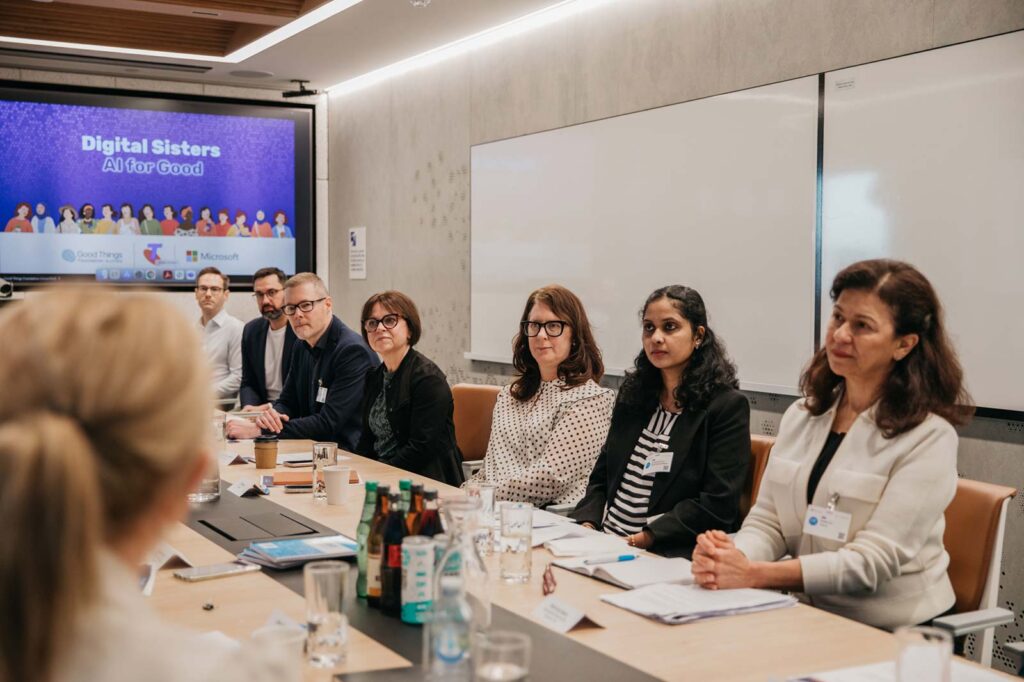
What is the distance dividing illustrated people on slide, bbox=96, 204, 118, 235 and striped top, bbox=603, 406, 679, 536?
18.2 ft

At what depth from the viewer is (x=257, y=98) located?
8.03 m

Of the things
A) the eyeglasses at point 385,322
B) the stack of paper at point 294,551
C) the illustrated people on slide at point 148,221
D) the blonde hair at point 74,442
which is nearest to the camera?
the blonde hair at point 74,442

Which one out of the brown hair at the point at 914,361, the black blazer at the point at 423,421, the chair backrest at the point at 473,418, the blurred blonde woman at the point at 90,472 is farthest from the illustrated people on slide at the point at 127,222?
the blurred blonde woman at the point at 90,472

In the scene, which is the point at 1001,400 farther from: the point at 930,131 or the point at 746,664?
the point at 746,664

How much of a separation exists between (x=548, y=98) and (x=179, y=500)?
510cm

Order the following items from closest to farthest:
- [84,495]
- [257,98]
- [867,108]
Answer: [84,495] < [867,108] < [257,98]

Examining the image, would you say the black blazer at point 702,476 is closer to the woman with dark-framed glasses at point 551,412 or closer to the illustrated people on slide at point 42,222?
the woman with dark-framed glasses at point 551,412

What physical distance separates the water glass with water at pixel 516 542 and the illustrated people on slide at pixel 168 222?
19.8ft

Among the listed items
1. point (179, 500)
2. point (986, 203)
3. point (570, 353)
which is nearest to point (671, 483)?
point (570, 353)

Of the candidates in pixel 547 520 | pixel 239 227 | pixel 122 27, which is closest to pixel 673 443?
pixel 547 520

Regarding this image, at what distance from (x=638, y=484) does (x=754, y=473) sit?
357 millimetres

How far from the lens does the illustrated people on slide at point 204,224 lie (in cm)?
773

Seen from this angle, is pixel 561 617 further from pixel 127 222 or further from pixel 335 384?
pixel 127 222

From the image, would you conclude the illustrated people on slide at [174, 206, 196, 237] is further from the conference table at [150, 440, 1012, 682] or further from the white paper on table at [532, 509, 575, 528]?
the conference table at [150, 440, 1012, 682]
